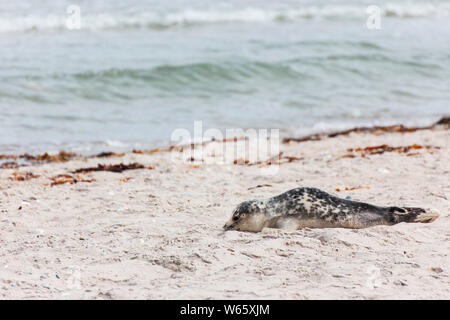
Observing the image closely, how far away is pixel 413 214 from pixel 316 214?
2.87ft

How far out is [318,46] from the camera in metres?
17.7

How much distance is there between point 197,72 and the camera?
1477 centimetres

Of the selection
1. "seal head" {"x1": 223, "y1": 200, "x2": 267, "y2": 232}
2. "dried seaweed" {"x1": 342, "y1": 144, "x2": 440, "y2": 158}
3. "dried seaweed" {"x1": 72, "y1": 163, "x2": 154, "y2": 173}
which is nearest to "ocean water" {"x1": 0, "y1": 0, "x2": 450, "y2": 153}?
"dried seaweed" {"x1": 72, "y1": 163, "x2": 154, "y2": 173}

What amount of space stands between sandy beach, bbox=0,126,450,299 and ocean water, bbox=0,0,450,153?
2.87m

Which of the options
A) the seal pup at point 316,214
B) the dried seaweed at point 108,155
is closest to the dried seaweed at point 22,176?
the dried seaweed at point 108,155

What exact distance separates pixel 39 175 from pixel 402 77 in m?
10.8

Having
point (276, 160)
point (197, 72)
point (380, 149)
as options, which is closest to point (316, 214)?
point (276, 160)

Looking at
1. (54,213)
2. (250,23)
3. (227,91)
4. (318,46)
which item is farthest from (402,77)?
(54,213)

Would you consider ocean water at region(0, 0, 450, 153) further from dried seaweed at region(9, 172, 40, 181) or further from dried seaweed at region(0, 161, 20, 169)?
dried seaweed at region(9, 172, 40, 181)

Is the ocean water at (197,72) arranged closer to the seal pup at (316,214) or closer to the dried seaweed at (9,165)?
the dried seaweed at (9,165)

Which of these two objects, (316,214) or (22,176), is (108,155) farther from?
(316,214)

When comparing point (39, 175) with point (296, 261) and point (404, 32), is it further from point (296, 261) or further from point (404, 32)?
point (404, 32)

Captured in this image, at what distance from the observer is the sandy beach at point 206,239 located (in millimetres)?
3602

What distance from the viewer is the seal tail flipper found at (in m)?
4.98
